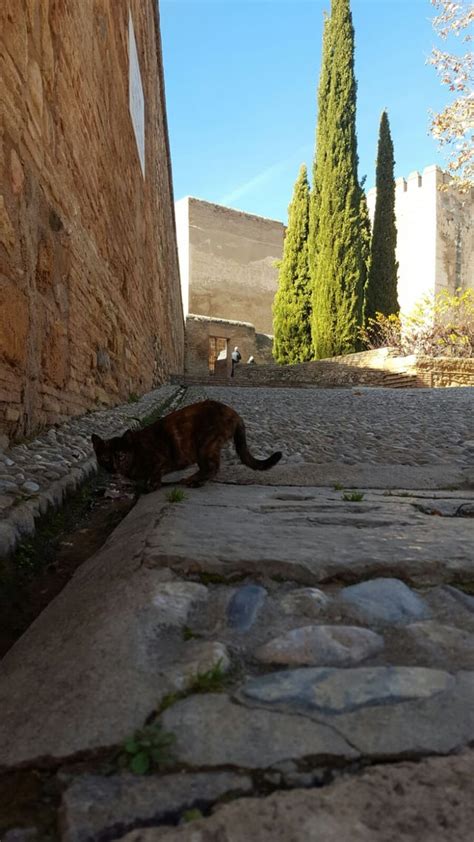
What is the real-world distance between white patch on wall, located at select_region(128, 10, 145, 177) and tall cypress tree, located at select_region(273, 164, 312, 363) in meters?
12.0

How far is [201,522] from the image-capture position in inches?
64.8

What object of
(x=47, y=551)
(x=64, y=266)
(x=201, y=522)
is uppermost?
(x=64, y=266)

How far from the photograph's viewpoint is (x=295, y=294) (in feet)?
63.5

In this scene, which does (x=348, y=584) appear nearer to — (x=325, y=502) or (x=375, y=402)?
(x=325, y=502)

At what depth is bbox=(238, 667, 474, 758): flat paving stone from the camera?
2.27ft

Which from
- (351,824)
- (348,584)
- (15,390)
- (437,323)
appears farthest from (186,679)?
(437,323)

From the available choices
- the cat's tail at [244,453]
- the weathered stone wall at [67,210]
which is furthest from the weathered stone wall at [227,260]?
the cat's tail at [244,453]

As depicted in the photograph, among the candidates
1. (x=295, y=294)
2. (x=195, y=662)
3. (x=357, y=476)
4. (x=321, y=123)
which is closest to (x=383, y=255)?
(x=295, y=294)

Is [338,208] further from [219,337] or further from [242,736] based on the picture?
[242,736]

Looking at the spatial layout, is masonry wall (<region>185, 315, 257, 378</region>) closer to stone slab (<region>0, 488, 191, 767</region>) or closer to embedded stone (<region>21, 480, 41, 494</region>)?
embedded stone (<region>21, 480, 41, 494</region>)

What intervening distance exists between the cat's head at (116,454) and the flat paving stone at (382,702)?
1863mm

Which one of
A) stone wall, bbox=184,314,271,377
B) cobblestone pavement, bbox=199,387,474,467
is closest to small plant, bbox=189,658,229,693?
cobblestone pavement, bbox=199,387,474,467

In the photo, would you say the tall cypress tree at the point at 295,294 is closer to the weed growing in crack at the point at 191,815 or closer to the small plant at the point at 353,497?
the small plant at the point at 353,497

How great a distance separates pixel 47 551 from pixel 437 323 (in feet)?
45.5
